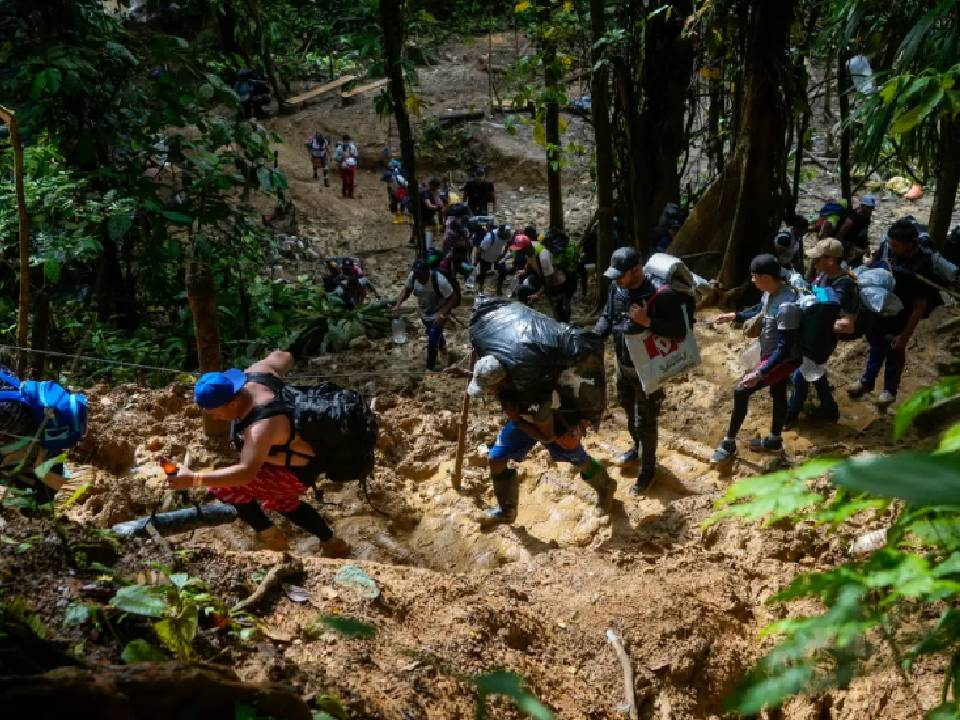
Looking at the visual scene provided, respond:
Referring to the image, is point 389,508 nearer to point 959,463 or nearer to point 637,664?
point 637,664

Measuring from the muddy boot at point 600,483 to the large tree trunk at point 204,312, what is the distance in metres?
2.67

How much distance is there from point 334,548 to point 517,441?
135 cm

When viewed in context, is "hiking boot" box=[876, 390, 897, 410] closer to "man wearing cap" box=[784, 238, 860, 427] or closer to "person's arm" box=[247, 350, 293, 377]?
"man wearing cap" box=[784, 238, 860, 427]

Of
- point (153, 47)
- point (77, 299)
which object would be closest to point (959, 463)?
point (153, 47)

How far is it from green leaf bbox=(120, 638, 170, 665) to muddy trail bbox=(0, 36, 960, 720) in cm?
9

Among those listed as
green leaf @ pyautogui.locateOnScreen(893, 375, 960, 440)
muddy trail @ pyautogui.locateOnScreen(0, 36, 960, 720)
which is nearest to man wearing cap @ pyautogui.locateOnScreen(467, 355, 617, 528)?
muddy trail @ pyautogui.locateOnScreen(0, 36, 960, 720)

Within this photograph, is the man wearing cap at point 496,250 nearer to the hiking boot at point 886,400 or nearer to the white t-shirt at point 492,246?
the white t-shirt at point 492,246

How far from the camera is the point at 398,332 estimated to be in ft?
31.7

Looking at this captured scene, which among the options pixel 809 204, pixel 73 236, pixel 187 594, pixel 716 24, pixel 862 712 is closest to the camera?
pixel 187 594

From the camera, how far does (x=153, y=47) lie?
7.63 metres

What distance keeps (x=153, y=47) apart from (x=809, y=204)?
1272 cm

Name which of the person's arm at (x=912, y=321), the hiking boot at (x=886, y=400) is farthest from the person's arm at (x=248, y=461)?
the hiking boot at (x=886, y=400)

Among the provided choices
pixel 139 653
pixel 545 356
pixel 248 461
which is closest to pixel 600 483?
pixel 545 356

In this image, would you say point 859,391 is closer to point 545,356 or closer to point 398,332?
point 545,356
